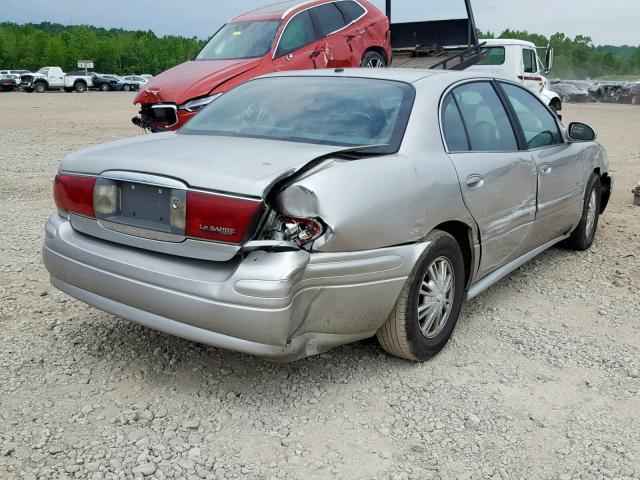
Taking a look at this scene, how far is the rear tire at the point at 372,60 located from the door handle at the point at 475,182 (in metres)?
6.88

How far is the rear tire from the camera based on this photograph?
10.2 m

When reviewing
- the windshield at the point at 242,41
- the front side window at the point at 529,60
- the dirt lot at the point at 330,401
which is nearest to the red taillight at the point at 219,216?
the dirt lot at the point at 330,401

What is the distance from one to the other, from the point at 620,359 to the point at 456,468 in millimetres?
1446

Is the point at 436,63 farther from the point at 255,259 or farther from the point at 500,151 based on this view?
the point at 255,259

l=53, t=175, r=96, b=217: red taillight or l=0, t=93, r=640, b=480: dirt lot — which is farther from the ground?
l=53, t=175, r=96, b=217: red taillight

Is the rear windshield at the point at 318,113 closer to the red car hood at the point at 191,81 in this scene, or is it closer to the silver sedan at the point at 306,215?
the silver sedan at the point at 306,215

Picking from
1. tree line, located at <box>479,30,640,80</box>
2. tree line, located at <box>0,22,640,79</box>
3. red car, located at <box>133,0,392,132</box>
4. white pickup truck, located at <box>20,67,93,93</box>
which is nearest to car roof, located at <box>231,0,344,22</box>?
red car, located at <box>133,0,392,132</box>

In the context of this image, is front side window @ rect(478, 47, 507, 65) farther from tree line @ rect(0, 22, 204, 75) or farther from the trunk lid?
tree line @ rect(0, 22, 204, 75)

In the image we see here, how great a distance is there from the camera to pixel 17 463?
2.48 meters

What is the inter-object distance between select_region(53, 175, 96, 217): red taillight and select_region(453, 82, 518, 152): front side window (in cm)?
204

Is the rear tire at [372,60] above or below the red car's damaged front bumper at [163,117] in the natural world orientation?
above

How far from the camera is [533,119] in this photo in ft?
14.9

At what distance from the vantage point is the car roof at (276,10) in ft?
30.7

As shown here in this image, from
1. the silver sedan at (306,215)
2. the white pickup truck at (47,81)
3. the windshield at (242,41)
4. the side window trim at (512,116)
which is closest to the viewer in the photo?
the silver sedan at (306,215)
